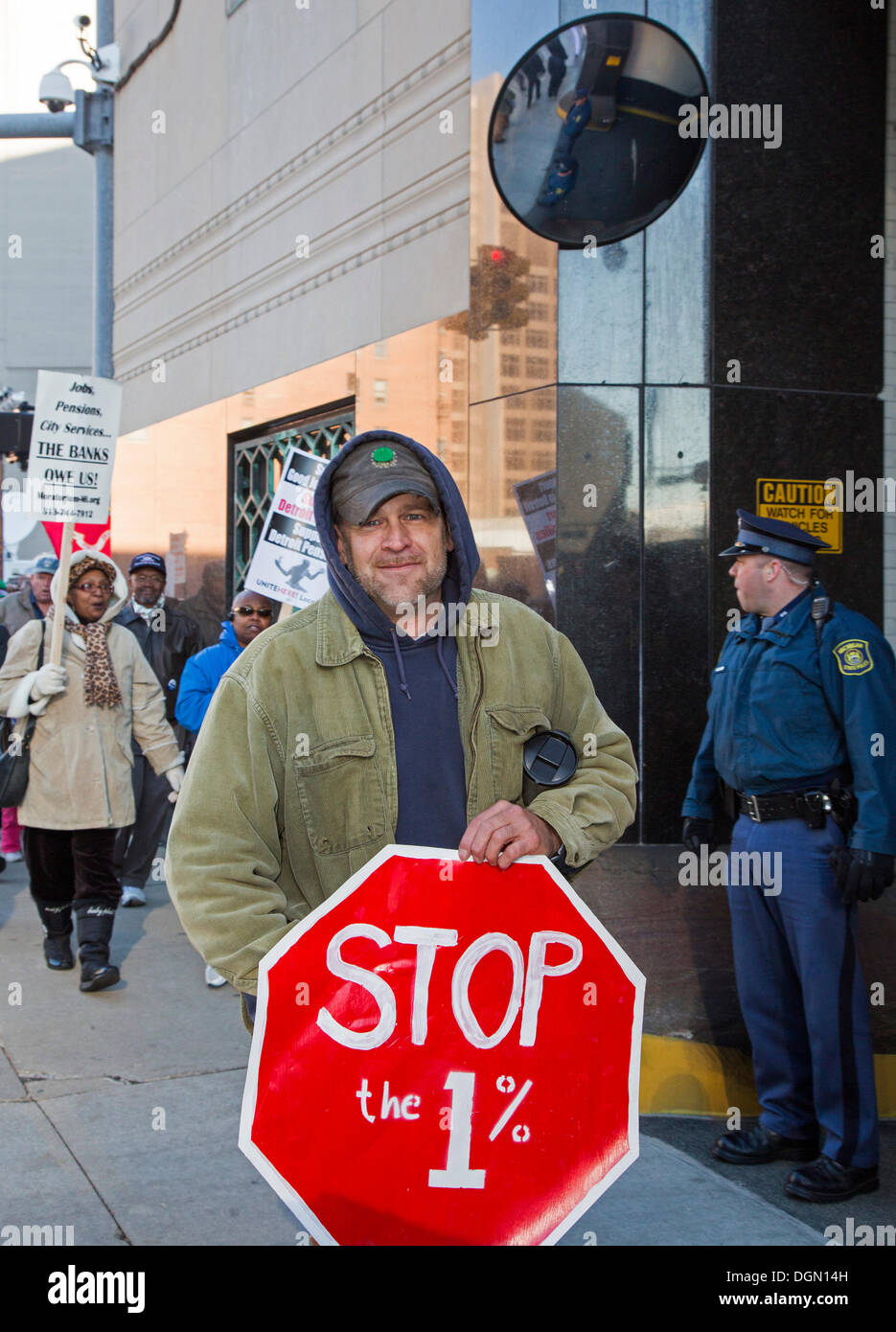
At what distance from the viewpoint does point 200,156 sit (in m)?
11.1

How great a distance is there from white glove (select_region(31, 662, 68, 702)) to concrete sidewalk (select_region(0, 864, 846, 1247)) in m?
1.49

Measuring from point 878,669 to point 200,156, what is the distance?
28.4 feet

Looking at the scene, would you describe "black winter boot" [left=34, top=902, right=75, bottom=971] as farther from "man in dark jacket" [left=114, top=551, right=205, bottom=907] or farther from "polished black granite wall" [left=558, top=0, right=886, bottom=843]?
"polished black granite wall" [left=558, top=0, right=886, bottom=843]

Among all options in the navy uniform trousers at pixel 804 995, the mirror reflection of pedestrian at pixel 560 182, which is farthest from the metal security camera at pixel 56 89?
the navy uniform trousers at pixel 804 995

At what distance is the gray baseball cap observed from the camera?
275cm

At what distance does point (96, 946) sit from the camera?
6660 mm

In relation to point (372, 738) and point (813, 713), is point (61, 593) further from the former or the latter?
point (372, 738)

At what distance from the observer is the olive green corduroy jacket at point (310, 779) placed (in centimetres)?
255

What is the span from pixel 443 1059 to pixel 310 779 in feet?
2.03

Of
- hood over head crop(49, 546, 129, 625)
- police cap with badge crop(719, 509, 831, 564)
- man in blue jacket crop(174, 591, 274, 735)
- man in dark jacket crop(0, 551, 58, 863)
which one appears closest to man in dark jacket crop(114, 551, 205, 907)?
man in dark jacket crop(0, 551, 58, 863)

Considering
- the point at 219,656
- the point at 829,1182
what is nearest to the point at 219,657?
the point at 219,656

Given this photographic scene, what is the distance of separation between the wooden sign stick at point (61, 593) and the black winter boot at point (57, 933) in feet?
4.24
